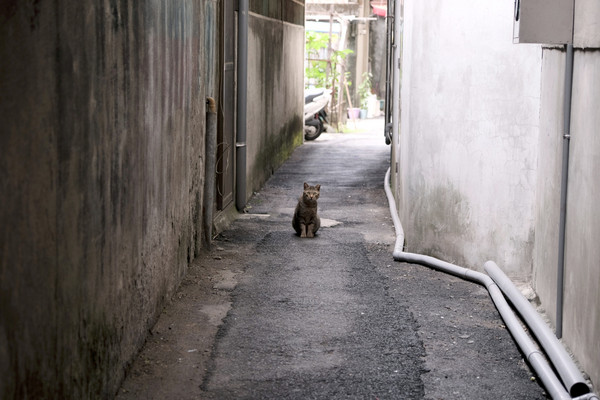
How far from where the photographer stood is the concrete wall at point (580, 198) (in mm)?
5504

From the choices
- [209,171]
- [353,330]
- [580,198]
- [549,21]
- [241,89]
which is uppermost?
[549,21]

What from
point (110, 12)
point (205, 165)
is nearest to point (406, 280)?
point (205, 165)

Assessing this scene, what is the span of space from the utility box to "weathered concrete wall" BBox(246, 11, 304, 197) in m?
6.90

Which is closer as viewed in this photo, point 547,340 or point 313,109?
point 547,340

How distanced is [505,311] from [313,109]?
52.4 ft

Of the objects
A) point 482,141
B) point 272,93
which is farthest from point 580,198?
point 272,93

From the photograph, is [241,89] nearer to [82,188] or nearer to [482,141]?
[482,141]

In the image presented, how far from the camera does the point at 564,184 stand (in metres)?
6.43

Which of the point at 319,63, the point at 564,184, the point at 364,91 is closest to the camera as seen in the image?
the point at 564,184

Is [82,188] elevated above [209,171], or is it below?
above

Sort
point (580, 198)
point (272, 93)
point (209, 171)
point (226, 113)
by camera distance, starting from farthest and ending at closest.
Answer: point (272, 93) → point (226, 113) → point (209, 171) → point (580, 198)

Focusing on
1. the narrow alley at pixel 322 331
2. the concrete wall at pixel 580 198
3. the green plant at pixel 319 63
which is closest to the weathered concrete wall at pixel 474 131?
the narrow alley at pixel 322 331

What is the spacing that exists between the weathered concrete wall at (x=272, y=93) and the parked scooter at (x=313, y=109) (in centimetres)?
139

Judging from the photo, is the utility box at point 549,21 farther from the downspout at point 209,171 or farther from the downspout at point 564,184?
the downspout at point 209,171
